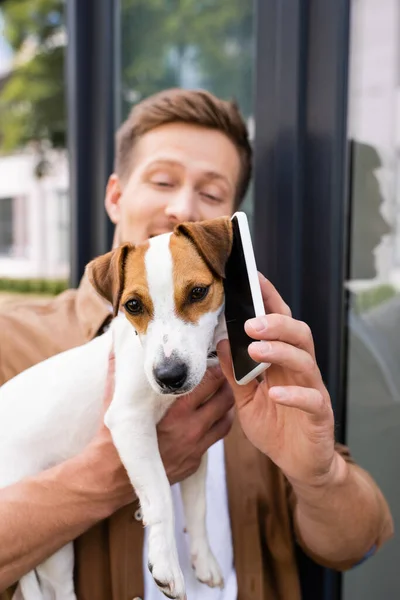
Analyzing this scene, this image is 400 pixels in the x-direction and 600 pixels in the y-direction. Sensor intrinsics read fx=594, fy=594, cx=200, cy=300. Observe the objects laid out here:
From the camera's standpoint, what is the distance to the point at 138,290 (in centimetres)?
88

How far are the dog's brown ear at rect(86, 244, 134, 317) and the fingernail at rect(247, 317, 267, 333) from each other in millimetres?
213

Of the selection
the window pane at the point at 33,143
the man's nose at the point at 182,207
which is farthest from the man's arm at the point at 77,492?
the window pane at the point at 33,143

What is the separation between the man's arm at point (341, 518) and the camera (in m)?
1.14

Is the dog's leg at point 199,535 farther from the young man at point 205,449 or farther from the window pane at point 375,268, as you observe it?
the window pane at point 375,268

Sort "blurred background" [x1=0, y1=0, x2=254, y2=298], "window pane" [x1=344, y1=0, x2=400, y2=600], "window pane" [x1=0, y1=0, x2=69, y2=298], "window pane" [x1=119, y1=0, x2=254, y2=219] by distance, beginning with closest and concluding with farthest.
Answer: "window pane" [x1=344, y1=0, x2=400, y2=600] < "window pane" [x1=119, y1=0, x2=254, y2=219] < "blurred background" [x1=0, y1=0, x2=254, y2=298] < "window pane" [x1=0, y1=0, x2=69, y2=298]

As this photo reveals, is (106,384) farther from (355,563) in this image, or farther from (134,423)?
(355,563)

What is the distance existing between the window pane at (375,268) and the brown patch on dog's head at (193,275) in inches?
32.8

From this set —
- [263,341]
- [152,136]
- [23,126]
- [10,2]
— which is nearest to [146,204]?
[152,136]

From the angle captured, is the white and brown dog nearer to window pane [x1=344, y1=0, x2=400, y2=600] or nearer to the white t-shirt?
the white t-shirt

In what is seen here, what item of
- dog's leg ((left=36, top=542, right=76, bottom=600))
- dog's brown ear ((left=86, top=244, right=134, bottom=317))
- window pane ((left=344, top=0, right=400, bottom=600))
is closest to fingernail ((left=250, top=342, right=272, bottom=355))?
dog's brown ear ((left=86, top=244, right=134, bottom=317))

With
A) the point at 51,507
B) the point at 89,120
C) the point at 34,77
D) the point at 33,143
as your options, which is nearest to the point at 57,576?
the point at 51,507

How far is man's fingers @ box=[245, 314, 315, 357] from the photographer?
0.84 meters

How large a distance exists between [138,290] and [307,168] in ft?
2.75

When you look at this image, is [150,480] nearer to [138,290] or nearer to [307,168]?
[138,290]
